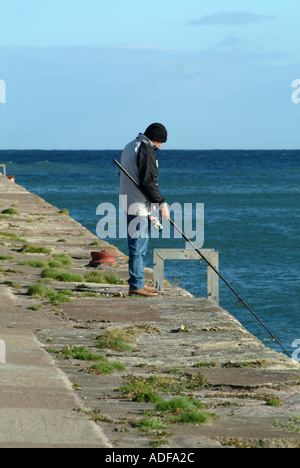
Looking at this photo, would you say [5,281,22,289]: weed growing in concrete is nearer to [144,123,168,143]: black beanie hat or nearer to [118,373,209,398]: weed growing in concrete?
[144,123,168,143]: black beanie hat

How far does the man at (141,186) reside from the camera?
7449 millimetres

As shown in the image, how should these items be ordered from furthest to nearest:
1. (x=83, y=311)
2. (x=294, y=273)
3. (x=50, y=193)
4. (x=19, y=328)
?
1. (x=50, y=193)
2. (x=294, y=273)
3. (x=83, y=311)
4. (x=19, y=328)

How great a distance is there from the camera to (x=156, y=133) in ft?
24.7

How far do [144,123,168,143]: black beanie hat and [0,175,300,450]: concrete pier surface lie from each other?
6.69 ft

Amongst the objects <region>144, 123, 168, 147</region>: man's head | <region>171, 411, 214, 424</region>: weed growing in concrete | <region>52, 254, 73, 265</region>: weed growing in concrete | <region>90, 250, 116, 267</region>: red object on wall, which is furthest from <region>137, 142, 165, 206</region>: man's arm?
<region>52, 254, 73, 265</region>: weed growing in concrete

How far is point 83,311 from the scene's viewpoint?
7.44 meters

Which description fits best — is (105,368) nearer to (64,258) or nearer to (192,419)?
(192,419)

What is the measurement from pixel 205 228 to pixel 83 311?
65.3 feet

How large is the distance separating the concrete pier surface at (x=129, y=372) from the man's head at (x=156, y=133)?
201cm

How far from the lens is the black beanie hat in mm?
7512

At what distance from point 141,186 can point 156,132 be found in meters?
0.67

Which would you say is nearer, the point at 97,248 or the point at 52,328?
the point at 52,328

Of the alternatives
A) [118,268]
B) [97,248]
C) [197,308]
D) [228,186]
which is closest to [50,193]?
[228,186]
